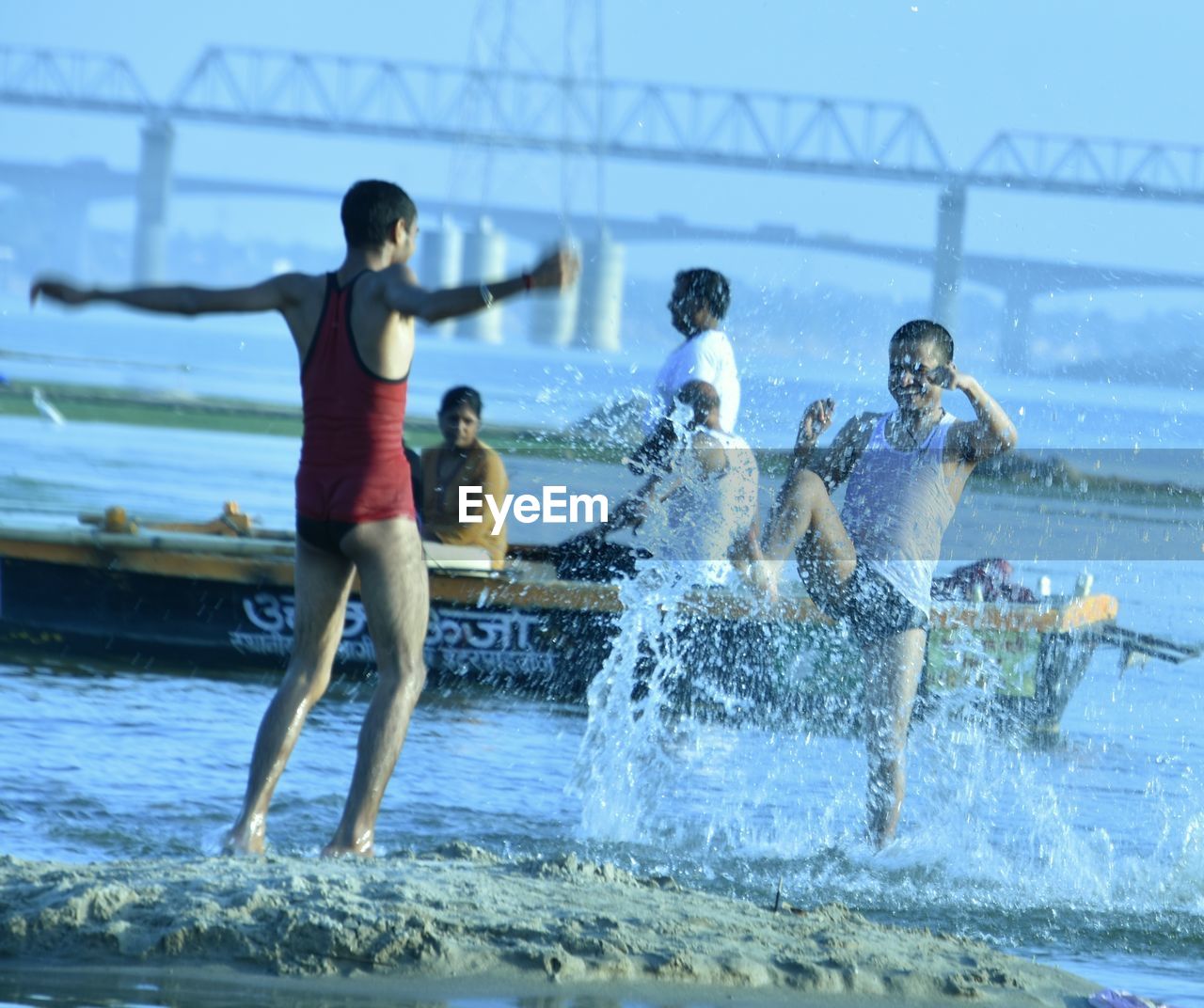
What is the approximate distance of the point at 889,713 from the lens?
602 cm

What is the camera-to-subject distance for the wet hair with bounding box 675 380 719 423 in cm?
769

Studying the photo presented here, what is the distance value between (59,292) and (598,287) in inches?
2842

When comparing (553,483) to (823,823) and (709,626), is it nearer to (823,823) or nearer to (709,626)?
(709,626)

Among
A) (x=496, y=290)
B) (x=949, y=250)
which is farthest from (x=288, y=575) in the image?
(x=949, y=250)

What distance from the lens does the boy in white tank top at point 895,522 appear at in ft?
19.7

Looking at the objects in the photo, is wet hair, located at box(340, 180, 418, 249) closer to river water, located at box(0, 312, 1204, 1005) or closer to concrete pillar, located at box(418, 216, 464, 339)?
river water, located at box(0, 312, 1204, 1005)

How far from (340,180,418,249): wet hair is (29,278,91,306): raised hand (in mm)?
754

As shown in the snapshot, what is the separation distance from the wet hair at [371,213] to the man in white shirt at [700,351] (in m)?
2.85

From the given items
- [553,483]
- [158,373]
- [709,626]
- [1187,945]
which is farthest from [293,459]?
[158,373]

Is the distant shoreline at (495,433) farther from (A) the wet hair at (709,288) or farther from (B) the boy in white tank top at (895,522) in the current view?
(B) the boy in white tank top at (895,522)

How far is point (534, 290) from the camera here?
4605 mm

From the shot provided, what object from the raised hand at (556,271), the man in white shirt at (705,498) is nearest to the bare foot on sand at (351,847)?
the raised hand at (556,271)

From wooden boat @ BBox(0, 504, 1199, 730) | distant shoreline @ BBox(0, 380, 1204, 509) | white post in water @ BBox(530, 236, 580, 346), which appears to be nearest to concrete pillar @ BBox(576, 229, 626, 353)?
white post in water @ BBox(530, 236, 580, 346)

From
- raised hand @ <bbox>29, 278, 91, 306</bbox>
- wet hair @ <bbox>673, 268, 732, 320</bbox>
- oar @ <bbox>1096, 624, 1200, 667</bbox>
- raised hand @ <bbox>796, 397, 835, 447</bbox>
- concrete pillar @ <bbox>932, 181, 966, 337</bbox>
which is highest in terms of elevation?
concrete pillar @ <bbox>932, 181, 966, 337</bbox>
